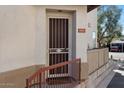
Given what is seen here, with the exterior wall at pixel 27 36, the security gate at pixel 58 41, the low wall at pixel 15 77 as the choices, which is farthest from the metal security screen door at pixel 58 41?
the low wall at pixel 15 77

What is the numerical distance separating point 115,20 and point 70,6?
1387 cm

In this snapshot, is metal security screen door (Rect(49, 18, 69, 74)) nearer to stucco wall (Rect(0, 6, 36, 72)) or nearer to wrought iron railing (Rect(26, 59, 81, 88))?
wrought iron railing (Rect(26, 59, 81, 88))

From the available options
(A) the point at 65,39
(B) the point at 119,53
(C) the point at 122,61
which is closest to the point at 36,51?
(A) the point at 65,39


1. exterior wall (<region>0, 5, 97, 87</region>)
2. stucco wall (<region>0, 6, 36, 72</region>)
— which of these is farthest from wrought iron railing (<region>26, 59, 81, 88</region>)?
stucco wall (<region>0, 6, 36, 72</region>)

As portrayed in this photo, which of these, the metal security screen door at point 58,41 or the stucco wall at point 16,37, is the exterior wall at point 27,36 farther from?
the metal security screen door at point 58,41

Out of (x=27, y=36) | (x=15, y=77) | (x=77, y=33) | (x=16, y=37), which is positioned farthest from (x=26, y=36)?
(x=77, y=33)

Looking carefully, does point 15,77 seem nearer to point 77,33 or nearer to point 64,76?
point 64,76

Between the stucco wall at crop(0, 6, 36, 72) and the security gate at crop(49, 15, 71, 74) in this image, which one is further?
the security gate at crop(49, 15, 71, 74)

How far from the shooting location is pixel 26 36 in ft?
25.2

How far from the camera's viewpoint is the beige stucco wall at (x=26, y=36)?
22.1 ft

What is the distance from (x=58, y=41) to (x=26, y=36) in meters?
1.64

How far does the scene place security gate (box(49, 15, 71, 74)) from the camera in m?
8.84

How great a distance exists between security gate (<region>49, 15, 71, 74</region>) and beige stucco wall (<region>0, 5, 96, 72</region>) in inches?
14.1

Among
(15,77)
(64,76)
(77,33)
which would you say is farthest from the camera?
(64,76)
